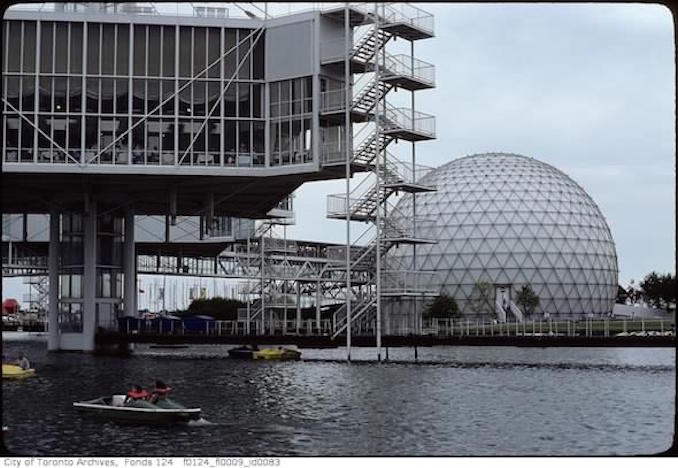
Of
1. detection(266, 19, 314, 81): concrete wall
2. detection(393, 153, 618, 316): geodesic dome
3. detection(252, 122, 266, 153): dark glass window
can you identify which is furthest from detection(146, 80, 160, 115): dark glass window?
detection(393, 153, 618, 316): geodesic dome

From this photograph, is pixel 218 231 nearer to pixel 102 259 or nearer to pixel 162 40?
pixel 102 259

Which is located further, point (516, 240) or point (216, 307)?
point (216, 307)

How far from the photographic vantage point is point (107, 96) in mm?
63344

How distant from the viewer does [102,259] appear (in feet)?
232

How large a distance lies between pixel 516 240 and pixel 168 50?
6083 cm

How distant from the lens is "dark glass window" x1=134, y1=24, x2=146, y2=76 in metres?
63.4

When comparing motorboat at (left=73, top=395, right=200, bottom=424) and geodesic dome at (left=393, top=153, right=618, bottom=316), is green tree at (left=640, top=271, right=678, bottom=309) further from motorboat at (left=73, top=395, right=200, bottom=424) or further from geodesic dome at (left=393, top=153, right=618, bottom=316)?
motorboat at (left=73, top=395, right=200, bottom=424)

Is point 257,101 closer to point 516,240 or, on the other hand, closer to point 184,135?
point 184,135

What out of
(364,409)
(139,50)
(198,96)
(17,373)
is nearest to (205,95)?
(198,96)

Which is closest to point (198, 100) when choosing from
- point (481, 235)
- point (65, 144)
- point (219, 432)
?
point (65, 144)

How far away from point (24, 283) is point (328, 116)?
381ft

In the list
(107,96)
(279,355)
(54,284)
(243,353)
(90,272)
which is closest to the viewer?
(107,96)

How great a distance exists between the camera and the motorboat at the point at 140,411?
98.2ft

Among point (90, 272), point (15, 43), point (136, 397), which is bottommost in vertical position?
point (136, 397)
